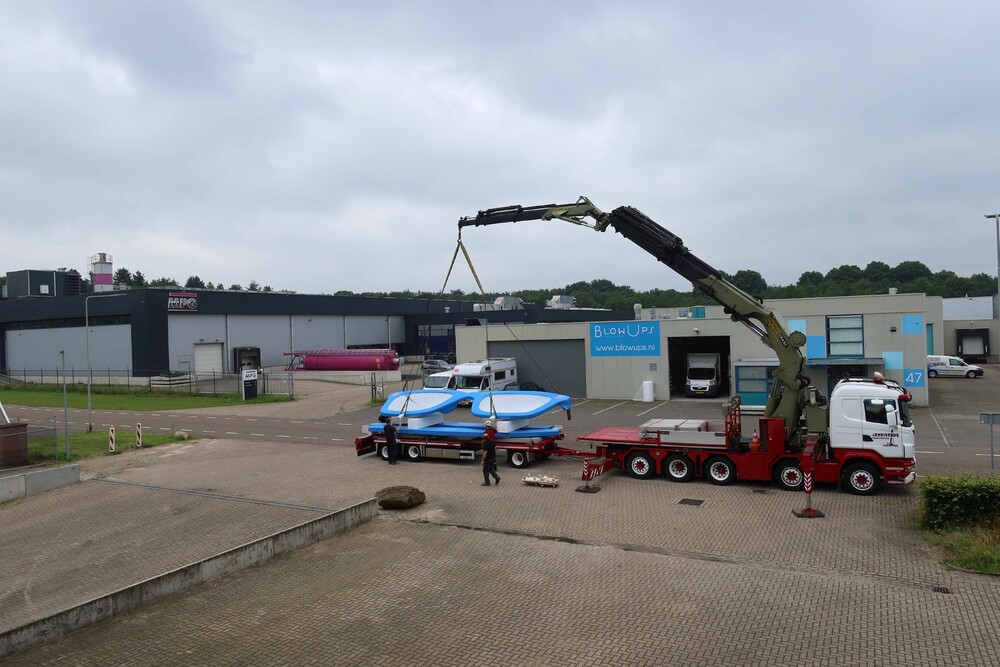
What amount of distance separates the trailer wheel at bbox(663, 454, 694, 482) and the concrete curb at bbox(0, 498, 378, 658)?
758 centimetres

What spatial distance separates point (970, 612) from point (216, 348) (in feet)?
177

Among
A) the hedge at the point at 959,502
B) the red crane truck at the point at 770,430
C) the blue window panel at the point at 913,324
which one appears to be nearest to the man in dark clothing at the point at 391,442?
the red crane truck at the point at 770,430

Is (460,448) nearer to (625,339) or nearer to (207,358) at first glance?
(625,339)

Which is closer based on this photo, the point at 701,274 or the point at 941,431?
the point at 701,274

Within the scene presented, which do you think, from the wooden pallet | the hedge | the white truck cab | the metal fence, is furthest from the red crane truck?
the metal fence

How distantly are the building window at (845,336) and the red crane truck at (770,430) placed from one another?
15.9 metres

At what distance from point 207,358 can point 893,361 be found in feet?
156

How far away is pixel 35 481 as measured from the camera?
1795 cm

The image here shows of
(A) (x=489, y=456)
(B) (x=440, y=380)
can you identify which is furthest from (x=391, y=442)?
(B) (x=440, y=380)

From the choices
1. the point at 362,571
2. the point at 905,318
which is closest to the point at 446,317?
the point at 905,318

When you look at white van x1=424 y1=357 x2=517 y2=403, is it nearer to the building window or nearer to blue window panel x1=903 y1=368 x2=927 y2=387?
the building window

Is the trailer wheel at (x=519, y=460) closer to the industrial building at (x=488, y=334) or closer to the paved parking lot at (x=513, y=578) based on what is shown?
the paved parking lot at (x=513, y=578)

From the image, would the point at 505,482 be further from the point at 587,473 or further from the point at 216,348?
the point at 216,348

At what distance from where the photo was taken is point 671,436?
54.9 feet
